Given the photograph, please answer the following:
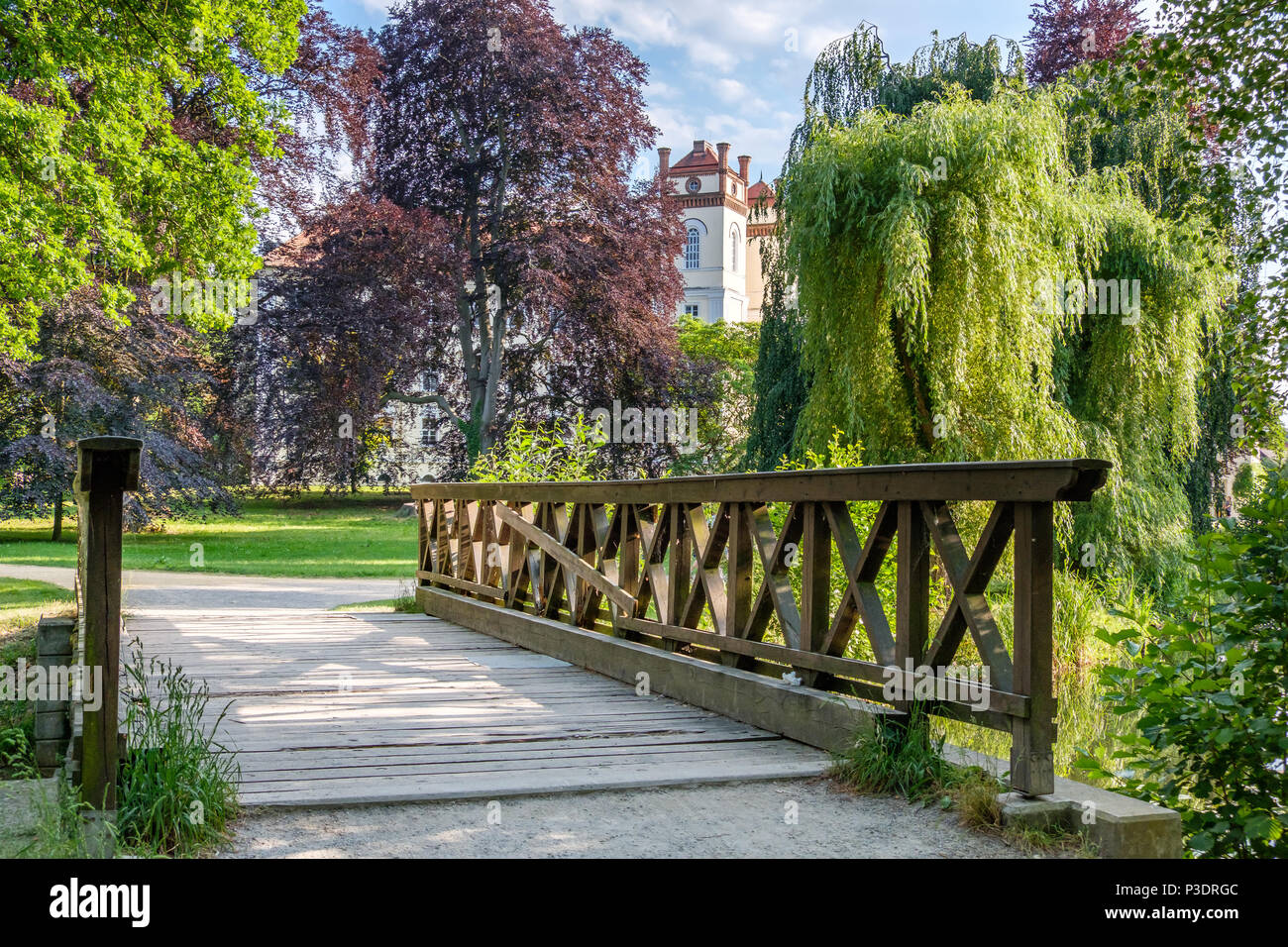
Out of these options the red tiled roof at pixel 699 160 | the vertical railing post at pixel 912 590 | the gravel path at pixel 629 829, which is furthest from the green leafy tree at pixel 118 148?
the red tiled roof at pixel 699 160

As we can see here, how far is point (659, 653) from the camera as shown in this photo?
6273 mm

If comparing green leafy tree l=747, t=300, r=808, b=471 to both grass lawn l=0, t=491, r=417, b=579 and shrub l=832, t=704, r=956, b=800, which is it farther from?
shrub l=832, t=704, r=956, b=800

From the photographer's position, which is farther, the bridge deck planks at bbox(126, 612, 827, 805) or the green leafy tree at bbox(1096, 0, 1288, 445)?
the green leafy tree at bbox(1096, 0, 1288, 445)

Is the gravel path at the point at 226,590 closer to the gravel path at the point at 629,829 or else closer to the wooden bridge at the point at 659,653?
the wooden bridge at the point at 659,653

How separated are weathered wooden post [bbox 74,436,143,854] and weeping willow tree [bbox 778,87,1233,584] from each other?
9155 mm

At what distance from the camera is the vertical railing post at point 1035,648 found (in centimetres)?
354

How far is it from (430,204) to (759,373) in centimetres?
1311

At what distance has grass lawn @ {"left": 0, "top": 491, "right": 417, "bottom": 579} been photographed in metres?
17.7

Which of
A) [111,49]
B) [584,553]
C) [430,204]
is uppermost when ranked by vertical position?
[430,204]

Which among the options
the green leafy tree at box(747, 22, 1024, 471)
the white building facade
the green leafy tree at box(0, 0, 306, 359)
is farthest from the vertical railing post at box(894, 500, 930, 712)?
the white building facade

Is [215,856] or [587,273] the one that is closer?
[215,856]

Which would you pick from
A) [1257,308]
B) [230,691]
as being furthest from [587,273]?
[230,691]

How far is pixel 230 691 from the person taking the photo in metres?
6.09
